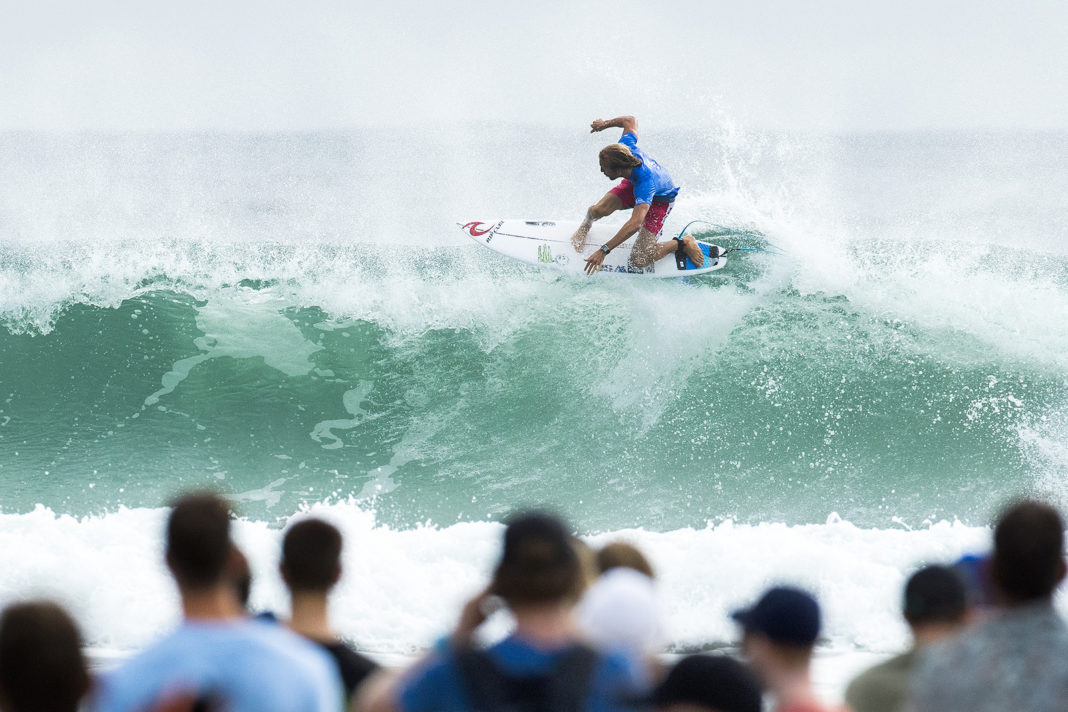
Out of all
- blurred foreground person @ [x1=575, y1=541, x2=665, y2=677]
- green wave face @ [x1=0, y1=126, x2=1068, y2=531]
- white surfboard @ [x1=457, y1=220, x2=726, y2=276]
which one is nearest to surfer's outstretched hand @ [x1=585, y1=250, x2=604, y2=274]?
white surfboard @ [x1=457, y1=220, x2=726, y2=276]

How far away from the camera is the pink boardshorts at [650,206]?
31.4 feet

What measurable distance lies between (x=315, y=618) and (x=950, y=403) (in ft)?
29.7

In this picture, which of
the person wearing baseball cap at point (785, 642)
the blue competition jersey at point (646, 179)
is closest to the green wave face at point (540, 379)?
the blue competition jersey at point (646, 179)

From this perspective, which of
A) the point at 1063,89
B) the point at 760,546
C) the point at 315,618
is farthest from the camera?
the point at 1063,89

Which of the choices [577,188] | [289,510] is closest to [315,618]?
[289,510]

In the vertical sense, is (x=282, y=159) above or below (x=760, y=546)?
above

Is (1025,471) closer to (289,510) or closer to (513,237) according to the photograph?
(513,237)

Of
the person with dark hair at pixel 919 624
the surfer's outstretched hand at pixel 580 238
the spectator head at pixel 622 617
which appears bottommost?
the person with dark hair at pixel 919 624

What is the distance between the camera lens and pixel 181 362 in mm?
11398

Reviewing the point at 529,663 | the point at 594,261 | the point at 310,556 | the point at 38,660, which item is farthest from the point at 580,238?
the point at 38,660

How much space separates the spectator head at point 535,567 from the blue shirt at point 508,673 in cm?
10

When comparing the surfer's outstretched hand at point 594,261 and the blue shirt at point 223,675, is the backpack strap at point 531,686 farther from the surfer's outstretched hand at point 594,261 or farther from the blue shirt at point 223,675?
the surfer's outstretched hand at point 594,261

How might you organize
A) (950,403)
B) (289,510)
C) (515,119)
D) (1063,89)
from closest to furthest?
1. (289,510)
2. (950,403)
3. (515,119)
4. (1063,89)

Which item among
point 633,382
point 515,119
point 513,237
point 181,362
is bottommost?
point 633,382
